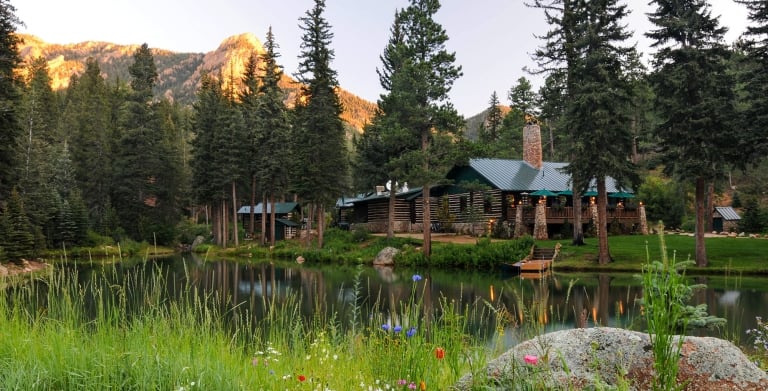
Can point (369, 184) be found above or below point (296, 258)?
above

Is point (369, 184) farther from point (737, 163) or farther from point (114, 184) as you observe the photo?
point (114, 184)

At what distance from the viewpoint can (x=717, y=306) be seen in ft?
43.3

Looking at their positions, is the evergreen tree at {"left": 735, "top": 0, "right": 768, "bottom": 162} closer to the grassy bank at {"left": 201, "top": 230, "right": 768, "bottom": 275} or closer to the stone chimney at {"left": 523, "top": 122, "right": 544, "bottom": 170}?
the grassy bank at {"left": 201, "top": 230, "right": 768, "bottom": 275}

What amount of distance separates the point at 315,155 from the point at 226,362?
109 ft

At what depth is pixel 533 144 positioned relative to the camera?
40.1m

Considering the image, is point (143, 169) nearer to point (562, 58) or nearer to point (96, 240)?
point (96, 240)

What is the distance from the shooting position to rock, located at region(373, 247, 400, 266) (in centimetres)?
2992

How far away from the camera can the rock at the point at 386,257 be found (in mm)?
29922

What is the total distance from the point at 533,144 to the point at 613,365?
39280 millimetres

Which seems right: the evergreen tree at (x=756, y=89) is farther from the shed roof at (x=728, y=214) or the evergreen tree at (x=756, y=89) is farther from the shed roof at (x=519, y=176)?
the shed roof at (x=728, y=214)

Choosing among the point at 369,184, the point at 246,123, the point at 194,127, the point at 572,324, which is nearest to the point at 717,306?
the point at 572,324

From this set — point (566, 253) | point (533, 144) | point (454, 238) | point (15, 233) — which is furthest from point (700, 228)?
point (15, 233)

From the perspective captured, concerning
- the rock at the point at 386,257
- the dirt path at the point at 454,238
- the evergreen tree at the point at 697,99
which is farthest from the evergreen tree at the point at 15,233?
the evergreen tree at the point at 697,99

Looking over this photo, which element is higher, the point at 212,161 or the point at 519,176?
the point at 212,161
